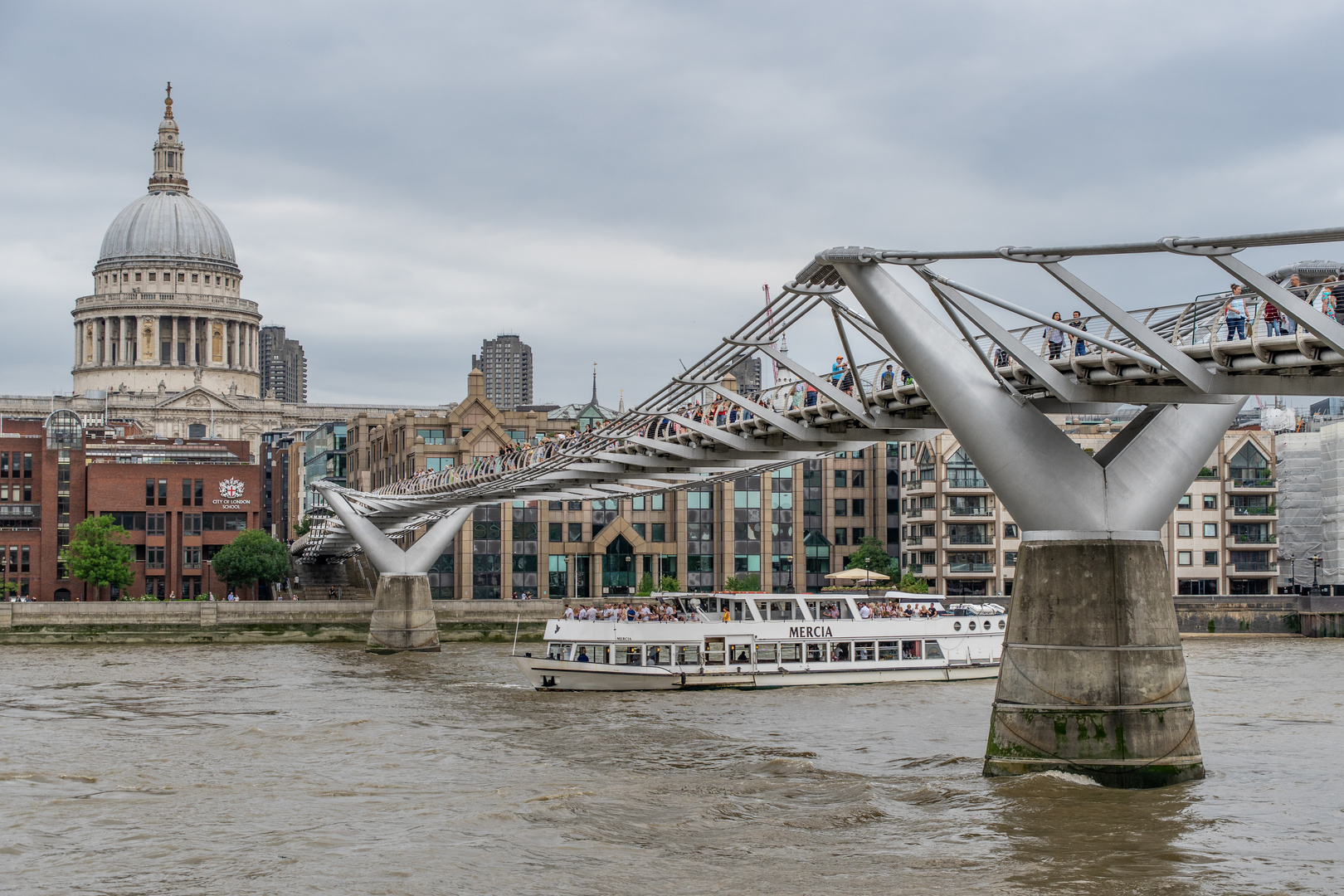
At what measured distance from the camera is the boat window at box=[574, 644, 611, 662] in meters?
50.4

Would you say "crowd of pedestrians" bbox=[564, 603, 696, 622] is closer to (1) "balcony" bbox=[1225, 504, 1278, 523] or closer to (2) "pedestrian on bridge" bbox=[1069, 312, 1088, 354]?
(2) "pedestrian on bridge" bbox=[1069, 312, 1088, 354]

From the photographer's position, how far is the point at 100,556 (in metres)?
103

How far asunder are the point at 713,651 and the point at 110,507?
239 feet

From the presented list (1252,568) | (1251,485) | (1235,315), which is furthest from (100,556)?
(1235,315)

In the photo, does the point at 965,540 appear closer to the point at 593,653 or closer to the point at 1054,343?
the point at 593,653

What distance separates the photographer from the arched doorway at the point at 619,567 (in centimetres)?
9844

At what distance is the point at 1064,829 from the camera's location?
24.6 metres

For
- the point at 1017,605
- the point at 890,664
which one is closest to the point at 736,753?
the point at 1017,605

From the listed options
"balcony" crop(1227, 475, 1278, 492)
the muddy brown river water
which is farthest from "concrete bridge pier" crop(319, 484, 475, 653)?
"balcony" crop(1227, 475, 1278, 492)

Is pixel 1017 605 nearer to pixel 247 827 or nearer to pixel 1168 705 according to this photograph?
pixel 1168 705

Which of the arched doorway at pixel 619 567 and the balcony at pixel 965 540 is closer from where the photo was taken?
the balcony at pixel 965 540

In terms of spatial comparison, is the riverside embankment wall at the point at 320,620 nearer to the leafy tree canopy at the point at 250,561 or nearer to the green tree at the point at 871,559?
the green tree at the point at 871,559

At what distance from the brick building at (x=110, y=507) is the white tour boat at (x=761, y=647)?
218ft

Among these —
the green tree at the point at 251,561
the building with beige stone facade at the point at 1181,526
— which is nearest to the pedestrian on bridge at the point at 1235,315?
the building with beige stone facade at the point at 1181,526
